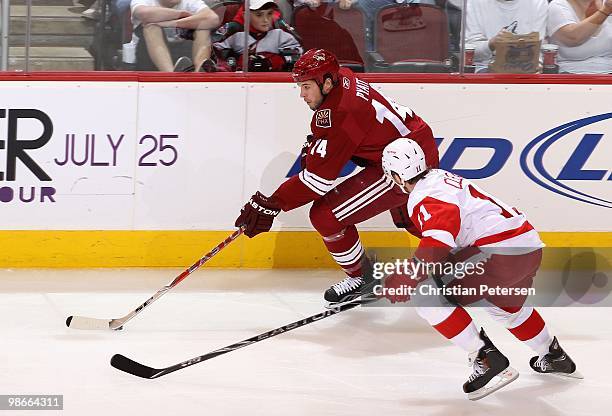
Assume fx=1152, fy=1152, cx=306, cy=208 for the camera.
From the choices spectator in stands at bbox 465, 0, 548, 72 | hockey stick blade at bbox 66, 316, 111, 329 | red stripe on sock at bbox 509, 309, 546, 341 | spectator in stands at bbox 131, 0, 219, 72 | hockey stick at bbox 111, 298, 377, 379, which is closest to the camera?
hockey stick at bbox 111, 298, 377, 379

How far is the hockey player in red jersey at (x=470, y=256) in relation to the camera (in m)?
3.82

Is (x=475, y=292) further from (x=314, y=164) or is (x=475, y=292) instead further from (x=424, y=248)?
(x=314, y=164)

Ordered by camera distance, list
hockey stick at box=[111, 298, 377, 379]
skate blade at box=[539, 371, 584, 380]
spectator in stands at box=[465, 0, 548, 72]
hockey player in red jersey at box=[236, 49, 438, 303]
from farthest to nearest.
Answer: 1. spectator in stands at box=[465, 0, 548, 72]
2. hockey player in red jersey at box=[236, 49, 438, 303]
3. skate blade at box=[539, 371, 584, 380]
4. hockey stick at box=[111, 298, 377, 379]

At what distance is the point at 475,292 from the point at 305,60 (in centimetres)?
131

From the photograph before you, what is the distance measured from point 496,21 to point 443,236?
7.59 ft

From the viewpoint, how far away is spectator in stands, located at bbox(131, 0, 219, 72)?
18.3ft

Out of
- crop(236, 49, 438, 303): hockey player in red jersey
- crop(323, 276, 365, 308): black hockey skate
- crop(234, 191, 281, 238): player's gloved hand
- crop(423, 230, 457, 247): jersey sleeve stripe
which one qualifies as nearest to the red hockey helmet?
crop(236, 49, 438, 303): hockey player in red jersey

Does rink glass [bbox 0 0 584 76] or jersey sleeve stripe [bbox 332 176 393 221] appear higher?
rink glass [bbox 0 0 584 76]

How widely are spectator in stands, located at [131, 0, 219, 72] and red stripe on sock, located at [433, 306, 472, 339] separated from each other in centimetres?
228

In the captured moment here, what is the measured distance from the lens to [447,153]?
18.9ft

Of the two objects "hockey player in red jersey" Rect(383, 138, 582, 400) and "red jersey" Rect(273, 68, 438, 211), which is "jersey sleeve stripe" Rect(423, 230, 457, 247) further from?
"red jersey" Rect(273, 68, 438, 211)

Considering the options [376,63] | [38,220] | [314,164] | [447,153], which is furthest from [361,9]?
[38,220]

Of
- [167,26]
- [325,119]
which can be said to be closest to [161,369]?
[325,119]

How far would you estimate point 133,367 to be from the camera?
411 cm
